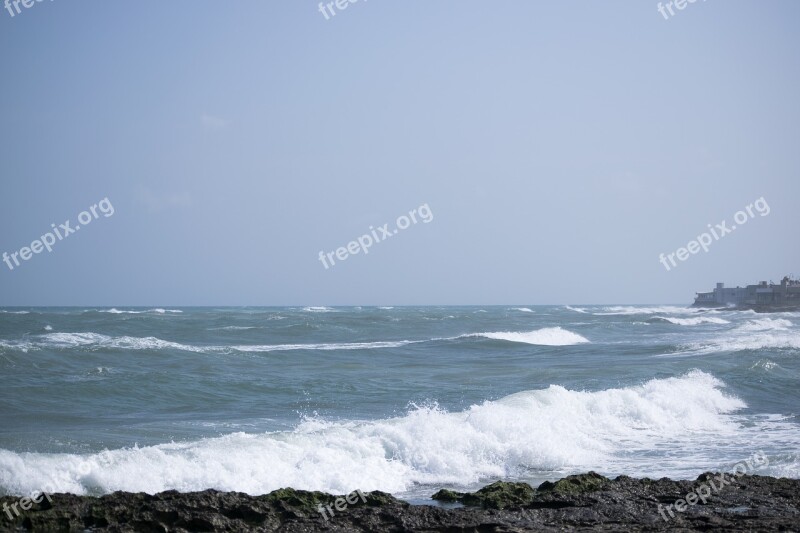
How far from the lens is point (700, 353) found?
97.9 ft

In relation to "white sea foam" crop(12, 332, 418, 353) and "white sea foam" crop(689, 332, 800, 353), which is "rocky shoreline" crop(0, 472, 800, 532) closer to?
"white sea foam" crop(12, 332, 418, 353)

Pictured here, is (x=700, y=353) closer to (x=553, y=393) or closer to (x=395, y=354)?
(x=395, y=354)

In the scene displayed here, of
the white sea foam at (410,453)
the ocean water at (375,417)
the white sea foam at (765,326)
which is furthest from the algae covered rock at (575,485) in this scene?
the white sea foam at (765,326)

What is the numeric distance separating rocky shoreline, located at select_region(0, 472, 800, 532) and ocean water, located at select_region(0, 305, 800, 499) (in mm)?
1450

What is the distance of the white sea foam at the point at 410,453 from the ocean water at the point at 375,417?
0.03m

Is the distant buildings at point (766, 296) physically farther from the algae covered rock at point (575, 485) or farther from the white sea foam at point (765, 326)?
the algae covered rock at point (575, 485)

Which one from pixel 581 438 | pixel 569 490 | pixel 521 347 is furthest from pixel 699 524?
pixel 521 347

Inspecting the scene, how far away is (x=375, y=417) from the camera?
1483cm

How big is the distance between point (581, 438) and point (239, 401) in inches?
293

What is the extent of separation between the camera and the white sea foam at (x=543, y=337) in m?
41.1

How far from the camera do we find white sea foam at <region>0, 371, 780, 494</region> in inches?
375

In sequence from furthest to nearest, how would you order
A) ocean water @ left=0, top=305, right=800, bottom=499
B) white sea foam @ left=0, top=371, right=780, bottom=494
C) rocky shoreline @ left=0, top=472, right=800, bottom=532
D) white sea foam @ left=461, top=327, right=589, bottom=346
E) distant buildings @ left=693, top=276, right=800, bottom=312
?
distant buildings @ left=693, top=276, right=800, bottom=312
white sea foam @ left=461, top=327, right=589, bottom=346
ocean water @ left=0, top=305, right=800, bottom=499
white sea foam @ left=0, top=371, right=780, bottom=494
rocky shoreline @ left=0, top=472, right=800, bottom=532

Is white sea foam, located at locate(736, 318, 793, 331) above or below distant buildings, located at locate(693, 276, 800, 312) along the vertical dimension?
above

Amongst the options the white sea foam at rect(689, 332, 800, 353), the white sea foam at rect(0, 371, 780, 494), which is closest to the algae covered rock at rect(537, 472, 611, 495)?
the white sea foam at rect(0, 371, 780, 494)
